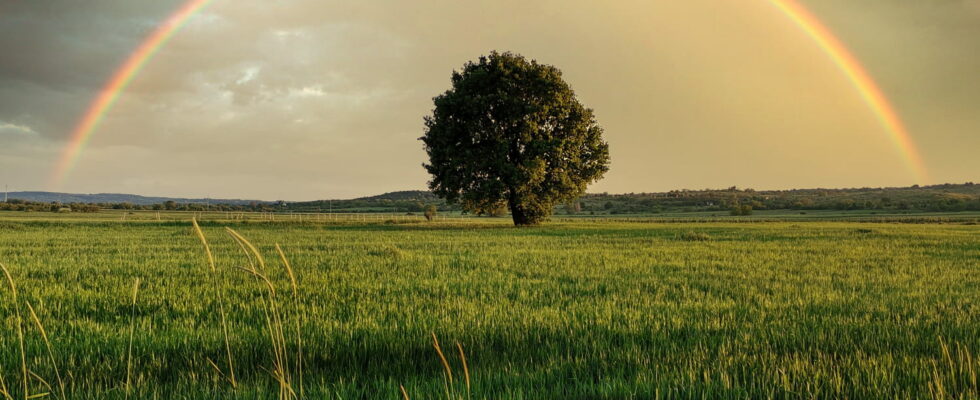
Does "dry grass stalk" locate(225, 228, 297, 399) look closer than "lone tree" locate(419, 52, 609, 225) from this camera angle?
Yes

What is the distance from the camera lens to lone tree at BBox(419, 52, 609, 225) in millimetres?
38688

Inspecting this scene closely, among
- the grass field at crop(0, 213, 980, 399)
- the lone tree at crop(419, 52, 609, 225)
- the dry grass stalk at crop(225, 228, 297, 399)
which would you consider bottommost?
the grass field at crop(0, 213, 980, 399)

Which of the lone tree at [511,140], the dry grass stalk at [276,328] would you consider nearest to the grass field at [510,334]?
the dry grass stalk at [276,328]

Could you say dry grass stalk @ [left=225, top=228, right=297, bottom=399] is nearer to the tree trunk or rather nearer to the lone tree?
the lone tree

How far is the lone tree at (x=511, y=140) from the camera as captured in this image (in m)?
38.7

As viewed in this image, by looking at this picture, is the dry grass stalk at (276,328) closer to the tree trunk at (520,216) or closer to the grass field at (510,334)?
the grass field at (510,334)

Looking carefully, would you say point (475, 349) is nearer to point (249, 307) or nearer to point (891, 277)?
point (249, 307)

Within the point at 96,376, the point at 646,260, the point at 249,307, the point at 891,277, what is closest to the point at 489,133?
the point at 646,260

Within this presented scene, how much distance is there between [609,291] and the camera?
9.02 meters

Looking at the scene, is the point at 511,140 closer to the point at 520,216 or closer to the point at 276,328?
the point at 520,216

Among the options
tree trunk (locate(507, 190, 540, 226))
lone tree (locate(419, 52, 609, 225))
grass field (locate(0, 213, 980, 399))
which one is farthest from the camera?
tree trunk (locate(507, 190, 540, 226))

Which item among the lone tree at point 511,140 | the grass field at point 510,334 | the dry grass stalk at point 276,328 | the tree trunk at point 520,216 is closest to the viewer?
the dry grass stalk at point 276,328

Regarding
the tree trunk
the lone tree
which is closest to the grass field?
the lone tree

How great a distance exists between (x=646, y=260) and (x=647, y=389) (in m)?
11.7
